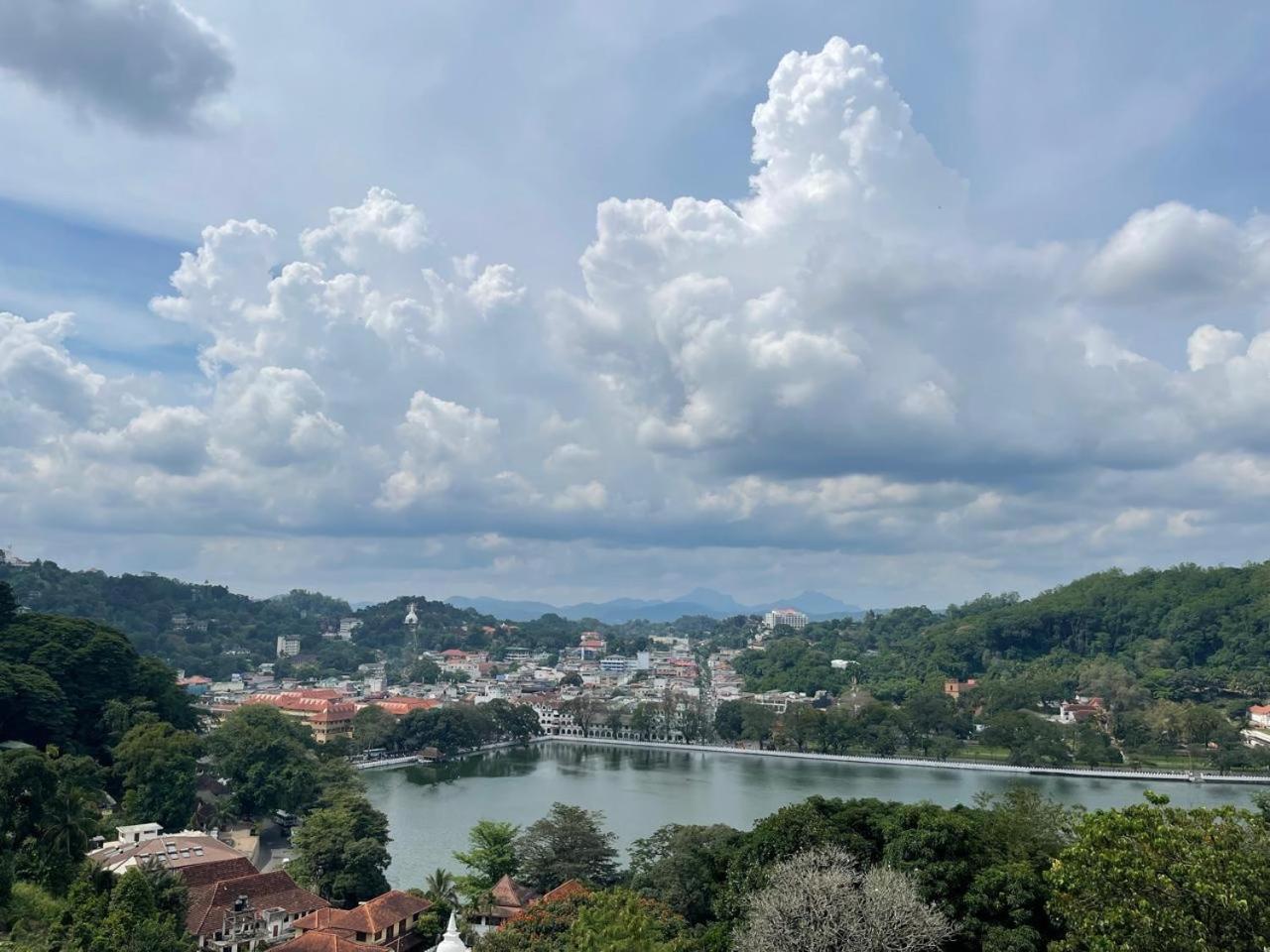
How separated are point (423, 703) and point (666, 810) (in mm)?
23796

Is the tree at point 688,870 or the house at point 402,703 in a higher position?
the tree at point 688,870

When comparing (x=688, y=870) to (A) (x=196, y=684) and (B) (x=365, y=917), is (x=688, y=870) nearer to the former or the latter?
(B) (x=365, y=917)

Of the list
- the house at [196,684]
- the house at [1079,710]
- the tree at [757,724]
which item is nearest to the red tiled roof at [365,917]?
the tree at [757,724]

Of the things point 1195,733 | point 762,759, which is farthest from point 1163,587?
point 762,759

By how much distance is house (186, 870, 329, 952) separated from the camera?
13250 millimetres

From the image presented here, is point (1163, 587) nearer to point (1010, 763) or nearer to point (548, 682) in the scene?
point (1010, 763)

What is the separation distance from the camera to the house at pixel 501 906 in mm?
14469

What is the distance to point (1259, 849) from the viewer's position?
7.00 meters

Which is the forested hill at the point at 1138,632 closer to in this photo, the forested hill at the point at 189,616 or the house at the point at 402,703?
the house at the point at 402,703

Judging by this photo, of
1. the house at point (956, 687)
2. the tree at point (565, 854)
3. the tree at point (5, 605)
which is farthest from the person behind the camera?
the house at point (956, 687)

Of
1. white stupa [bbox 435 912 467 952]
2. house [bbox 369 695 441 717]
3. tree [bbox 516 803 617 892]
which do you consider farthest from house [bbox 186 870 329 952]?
house [bbox 369 695 441 717]

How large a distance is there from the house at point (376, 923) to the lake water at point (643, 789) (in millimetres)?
4579

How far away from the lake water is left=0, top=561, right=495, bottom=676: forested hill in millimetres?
31910

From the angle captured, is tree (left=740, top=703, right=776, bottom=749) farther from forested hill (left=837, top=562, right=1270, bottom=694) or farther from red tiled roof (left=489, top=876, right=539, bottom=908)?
red tiled roof (left=489, top=876, right=539, bottom=908)
